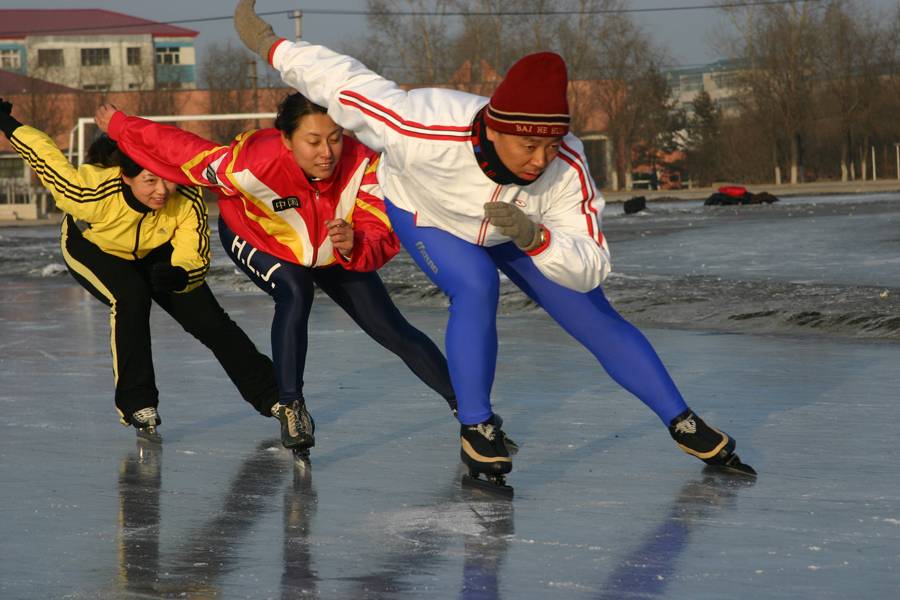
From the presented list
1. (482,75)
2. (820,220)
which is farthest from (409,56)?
(820,220)

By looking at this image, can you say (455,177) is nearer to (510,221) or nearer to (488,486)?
(510,221)

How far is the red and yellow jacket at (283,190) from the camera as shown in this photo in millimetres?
5621

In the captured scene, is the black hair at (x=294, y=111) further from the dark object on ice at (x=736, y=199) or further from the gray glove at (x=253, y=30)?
the dark object on ice at (x=736, y=199)

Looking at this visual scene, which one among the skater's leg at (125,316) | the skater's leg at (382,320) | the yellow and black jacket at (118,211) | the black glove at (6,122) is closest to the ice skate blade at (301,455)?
the skater's leg at (382,320)

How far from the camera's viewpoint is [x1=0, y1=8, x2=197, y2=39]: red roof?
8594 cm

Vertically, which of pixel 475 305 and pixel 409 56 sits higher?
pixel 409 56

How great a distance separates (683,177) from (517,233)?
7613 cm

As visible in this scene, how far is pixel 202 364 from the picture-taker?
27.8 ft

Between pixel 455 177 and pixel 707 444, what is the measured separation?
1.24 metres

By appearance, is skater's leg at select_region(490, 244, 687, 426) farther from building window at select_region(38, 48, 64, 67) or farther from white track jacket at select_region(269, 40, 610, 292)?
building window at select_region(38, 48, 64, 67)

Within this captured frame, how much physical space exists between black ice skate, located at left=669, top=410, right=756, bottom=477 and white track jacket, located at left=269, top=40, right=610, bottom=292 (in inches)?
23.3

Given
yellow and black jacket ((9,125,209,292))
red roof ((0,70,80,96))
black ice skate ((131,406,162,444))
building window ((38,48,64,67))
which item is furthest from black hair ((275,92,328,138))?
building window ((38,48,64,67))

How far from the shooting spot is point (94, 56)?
8838cm

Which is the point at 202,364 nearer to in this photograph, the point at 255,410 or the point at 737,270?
the point at 255,410
